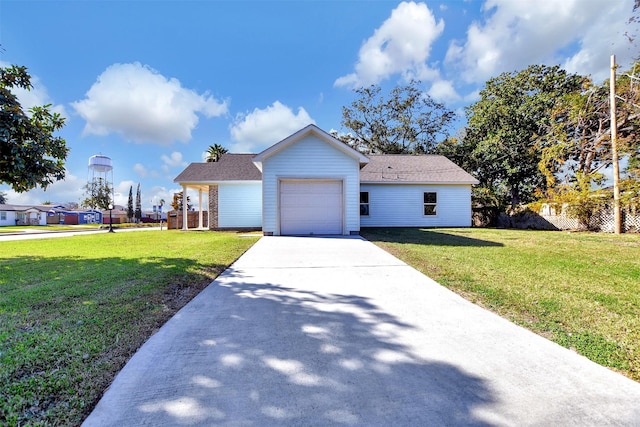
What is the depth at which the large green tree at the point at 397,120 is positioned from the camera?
2805 cm

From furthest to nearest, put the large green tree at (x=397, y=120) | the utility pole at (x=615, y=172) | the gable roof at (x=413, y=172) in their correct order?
1. the large green tree at (x=397, y=120)
2. the gable roof at (x=413, y=172)
3. the utility pole at (x=615, y=172)

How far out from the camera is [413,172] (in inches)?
712

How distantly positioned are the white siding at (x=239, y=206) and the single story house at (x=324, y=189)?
0.06 m

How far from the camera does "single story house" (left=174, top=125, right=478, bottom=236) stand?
38.3ft

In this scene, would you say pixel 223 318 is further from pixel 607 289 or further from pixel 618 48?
pixel 618 48

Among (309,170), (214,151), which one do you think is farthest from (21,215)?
(309,170)

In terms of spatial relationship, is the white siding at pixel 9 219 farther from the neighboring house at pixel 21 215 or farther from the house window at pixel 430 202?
the house window at pixel 430 202

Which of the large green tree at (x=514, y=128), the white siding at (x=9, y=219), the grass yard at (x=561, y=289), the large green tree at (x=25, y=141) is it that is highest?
the large green tree at (x=514, y=128)

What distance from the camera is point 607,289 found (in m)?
4.36

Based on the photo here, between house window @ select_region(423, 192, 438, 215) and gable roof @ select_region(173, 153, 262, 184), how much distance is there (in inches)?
400

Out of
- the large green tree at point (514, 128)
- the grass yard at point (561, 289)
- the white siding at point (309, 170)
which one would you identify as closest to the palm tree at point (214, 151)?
the white siding at point (309, 170)

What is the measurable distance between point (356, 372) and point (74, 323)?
3.05m

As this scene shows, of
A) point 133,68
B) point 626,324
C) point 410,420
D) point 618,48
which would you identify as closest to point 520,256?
point 626,324

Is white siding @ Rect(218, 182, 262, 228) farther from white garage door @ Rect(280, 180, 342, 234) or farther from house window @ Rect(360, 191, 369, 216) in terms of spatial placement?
house window @ Rect(360, 191, 369, 216)
